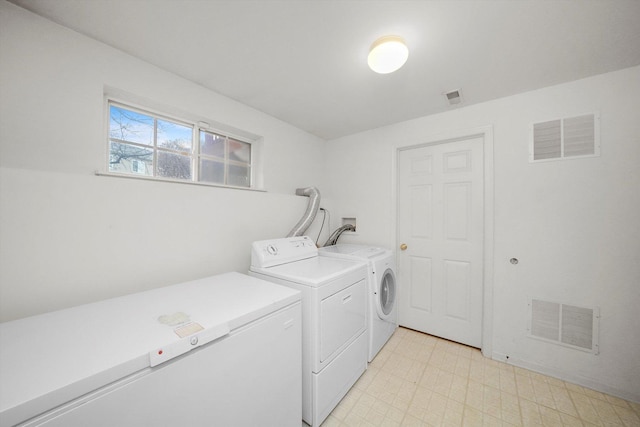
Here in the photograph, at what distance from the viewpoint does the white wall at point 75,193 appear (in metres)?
1.10

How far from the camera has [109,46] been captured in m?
1.40

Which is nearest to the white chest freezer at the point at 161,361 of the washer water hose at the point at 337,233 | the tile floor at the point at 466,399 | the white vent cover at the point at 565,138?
the tile floor at the point at 466,399

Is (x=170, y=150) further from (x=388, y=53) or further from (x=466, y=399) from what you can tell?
(x=466, y=399)

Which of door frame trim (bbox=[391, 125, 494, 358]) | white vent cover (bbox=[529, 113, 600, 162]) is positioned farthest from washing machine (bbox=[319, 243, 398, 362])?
white vent cover (bbox=[529, 113, 600, 162])

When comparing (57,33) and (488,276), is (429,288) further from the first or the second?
(57,33)

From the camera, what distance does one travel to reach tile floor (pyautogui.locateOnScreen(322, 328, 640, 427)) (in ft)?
4.71

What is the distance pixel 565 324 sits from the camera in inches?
69.2

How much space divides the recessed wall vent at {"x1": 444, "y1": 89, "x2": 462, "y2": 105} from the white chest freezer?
2.07 meters

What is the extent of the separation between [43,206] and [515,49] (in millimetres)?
2842

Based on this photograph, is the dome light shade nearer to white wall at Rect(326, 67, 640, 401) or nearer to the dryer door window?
white wall at Rect(326, 67, 640, 401)

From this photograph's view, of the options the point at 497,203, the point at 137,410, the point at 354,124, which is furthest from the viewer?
the point at 354,124

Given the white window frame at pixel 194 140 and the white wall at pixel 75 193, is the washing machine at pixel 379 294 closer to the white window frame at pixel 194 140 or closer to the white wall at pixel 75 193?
the white window frame at pixel 194 140

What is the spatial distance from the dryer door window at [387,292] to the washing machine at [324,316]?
0.34m

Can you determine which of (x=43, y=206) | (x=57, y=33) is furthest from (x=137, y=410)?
(x=57, y=33)
